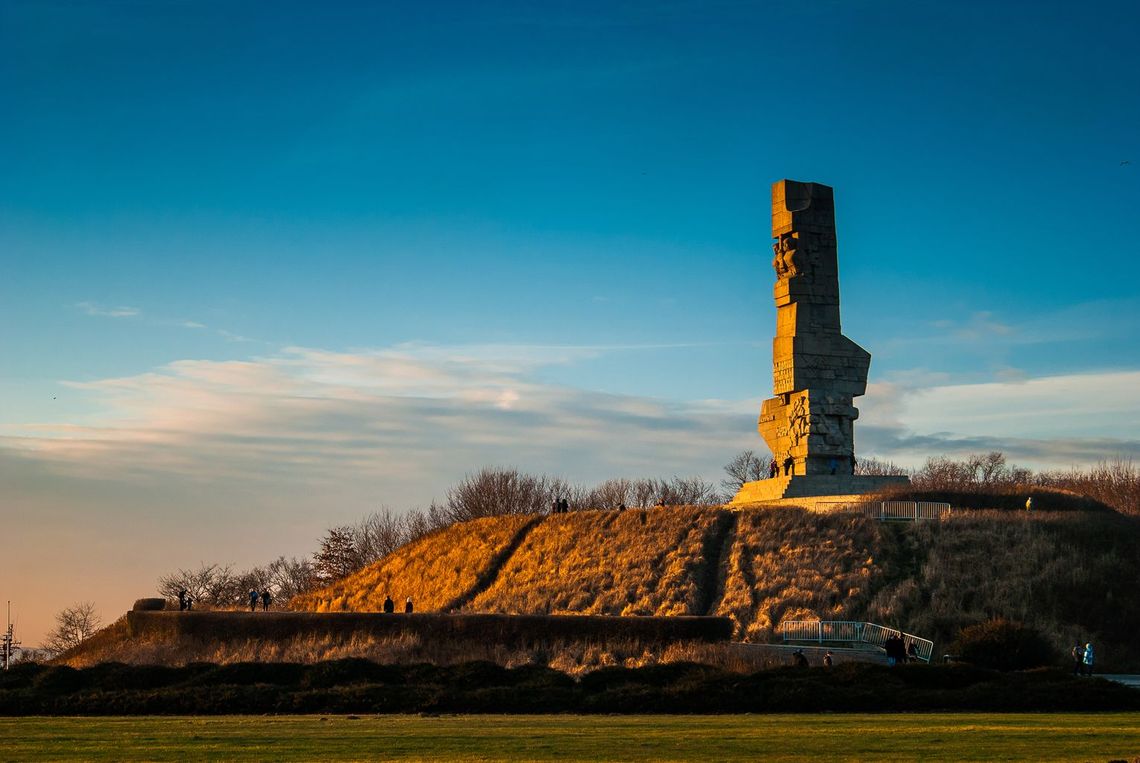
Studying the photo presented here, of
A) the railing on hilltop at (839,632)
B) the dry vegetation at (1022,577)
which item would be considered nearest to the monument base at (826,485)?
the dry vegetation at (1022,577)

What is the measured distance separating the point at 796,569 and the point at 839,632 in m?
4.09

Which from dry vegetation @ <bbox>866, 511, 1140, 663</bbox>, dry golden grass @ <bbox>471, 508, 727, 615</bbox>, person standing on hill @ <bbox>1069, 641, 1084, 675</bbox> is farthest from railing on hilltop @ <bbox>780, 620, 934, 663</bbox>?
dry golden grass @ <bbox>471, 508, 727, 615</bbox>

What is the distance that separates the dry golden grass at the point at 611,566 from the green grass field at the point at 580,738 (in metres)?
16.6

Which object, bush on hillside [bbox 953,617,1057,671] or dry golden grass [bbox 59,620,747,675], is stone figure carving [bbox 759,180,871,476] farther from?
dry golden grass [bbox 59,620,747,675]

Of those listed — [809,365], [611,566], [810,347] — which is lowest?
[611,566]

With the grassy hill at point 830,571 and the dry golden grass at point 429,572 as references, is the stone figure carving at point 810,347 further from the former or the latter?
the dry golden grass at point 429,572

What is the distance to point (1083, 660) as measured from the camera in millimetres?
28406

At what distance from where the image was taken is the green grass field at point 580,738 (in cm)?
1394

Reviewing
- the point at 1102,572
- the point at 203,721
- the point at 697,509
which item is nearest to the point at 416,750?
the point at 203,721

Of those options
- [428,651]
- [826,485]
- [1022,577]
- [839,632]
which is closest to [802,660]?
[839,632]

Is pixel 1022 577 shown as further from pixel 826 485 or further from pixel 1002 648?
pixel 826 485

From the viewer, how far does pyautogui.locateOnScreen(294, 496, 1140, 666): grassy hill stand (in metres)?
32.2

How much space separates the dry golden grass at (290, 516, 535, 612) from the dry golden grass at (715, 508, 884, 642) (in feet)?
30.8

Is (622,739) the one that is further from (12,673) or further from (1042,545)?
(1042,545)
